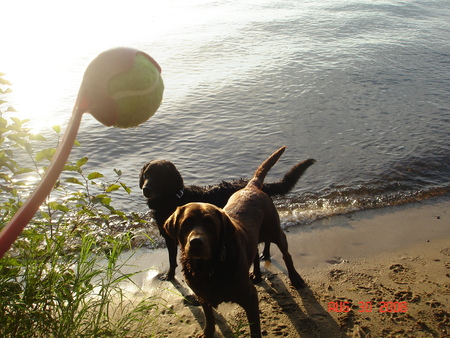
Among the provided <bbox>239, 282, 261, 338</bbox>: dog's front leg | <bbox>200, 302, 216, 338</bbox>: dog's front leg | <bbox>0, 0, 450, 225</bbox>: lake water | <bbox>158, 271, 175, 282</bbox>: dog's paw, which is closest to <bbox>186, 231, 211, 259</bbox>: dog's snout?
<bbox>239, 282, 261, 338</bbox>: dog's front leg

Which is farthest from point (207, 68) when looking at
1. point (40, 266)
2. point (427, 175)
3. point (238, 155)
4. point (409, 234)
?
point (40, 266)

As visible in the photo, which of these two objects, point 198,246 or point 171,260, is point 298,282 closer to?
point 171,260

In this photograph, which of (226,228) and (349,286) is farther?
(349,286)

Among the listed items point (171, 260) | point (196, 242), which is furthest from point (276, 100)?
point (196, 242)

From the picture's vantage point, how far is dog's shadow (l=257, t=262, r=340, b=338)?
142 inches

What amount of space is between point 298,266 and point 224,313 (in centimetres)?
112

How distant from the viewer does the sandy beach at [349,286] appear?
3.62 m

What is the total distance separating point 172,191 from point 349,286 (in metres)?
2.11

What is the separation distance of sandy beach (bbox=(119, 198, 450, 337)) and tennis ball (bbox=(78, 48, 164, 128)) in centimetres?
190

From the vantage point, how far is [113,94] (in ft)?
4.20

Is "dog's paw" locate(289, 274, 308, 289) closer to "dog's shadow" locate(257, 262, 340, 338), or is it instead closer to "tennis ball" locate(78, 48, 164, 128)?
"dog's shadow" locate(257, 262, 340, 338)

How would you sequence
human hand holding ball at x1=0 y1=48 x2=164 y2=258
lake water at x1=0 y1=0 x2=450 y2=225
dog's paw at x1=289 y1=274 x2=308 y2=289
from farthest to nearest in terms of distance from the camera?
lake water at x1=0 y1=0 x2=450 y2=225
dog's paw at x1=289 y1=274 x2=308 y2=289
human hand holding ball at x1=0 y1=48 x2=164 y2=258

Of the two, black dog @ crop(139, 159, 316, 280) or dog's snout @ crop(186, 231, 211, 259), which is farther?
black dog @ crop(139, 159, 316, 280)

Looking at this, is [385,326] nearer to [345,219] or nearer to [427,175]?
[345,219]
